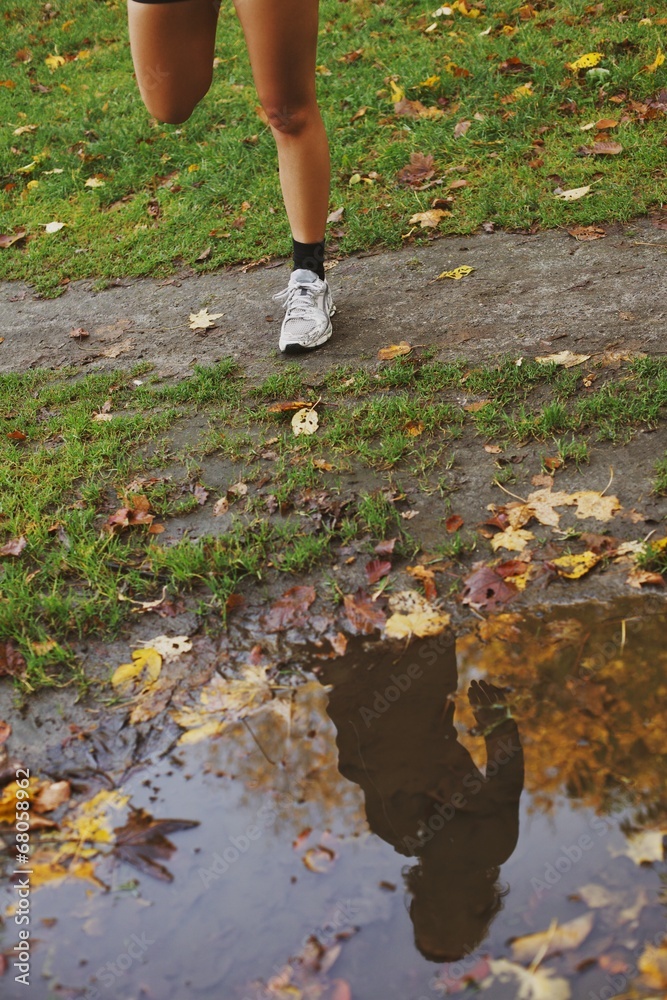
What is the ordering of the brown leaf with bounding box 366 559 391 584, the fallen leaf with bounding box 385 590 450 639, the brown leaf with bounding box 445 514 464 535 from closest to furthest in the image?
the fallen leaf with bounding box 385 590 450 639
the brown leaf with bounding box 366 559 391 584
the brown leaf with bounding box 445 514 464 535

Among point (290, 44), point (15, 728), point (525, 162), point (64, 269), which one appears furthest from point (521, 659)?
point (64, 269)

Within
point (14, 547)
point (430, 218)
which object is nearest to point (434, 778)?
point (14, 547)

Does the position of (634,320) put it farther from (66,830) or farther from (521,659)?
(66,830)

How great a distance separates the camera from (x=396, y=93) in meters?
5.61

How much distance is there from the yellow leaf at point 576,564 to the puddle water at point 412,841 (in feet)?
0.40

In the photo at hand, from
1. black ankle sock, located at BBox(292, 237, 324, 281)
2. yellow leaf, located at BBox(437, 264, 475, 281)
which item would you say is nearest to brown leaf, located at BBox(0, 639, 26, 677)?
black ankle sock, located at BBox(292, 237, 324, 281)

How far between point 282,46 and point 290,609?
1778 millimetres

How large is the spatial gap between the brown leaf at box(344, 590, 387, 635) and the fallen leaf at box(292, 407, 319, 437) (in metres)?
0.86

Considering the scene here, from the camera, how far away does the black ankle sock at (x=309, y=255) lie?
11.3ft

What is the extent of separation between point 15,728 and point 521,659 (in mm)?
1201

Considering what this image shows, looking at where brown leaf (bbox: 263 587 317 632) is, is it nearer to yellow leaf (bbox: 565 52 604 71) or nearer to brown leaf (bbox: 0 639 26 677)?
brown leaf (bbox: 0 639 26 677)

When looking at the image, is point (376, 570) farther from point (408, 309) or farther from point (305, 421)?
point (408, 309)

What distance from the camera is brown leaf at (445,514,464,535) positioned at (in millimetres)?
2500

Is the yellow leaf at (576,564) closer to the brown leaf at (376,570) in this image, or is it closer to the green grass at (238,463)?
the green grass at (238,463)
